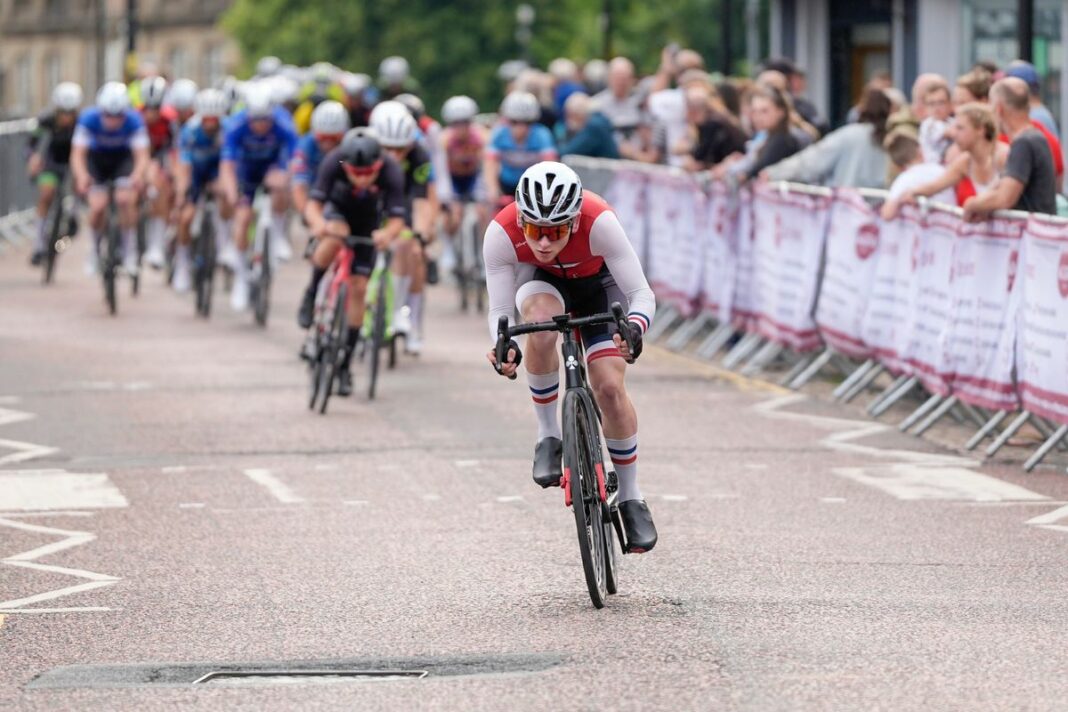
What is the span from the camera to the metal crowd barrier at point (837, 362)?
13.2 metres

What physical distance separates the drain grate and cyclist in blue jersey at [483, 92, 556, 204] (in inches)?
554

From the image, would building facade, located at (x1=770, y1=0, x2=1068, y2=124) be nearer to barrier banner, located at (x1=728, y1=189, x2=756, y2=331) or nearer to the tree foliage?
barrier banner, located at (x1=728, y1=189, x2=756, y2=331)

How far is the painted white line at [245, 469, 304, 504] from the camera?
11805 mm

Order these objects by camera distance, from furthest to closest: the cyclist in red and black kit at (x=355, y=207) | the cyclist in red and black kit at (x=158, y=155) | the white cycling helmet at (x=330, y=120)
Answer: the cyclist in red and black kit at (x=158, y=155) < the white cycling helmet at (x=330, y=120) < the cyclist in red and black kit at (x=355, y=207)

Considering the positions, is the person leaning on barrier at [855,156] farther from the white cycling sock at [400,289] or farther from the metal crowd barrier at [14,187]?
the metal crowd barrier at [14,187]

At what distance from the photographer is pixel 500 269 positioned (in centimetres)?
925

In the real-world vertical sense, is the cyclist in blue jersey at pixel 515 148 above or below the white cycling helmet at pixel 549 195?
above

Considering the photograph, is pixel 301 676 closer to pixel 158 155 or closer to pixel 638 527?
pixel 638 527

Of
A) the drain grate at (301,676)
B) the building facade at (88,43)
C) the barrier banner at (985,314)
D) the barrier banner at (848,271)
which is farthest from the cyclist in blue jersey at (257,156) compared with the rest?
the building facade at (88,43)

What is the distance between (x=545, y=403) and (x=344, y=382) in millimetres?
6512

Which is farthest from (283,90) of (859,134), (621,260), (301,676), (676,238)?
(301,676)

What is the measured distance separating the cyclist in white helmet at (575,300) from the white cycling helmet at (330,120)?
9.26 m

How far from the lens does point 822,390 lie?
16.7m

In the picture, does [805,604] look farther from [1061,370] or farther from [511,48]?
[511,48]
